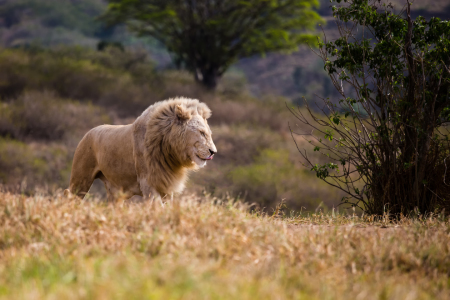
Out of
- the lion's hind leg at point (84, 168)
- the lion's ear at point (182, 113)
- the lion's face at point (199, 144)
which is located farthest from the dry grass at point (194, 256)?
the lion's hind leg at point (84, 168)

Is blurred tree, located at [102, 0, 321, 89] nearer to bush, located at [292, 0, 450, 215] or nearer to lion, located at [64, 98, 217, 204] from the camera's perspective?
bush, located at [292, 0, 450, 215]

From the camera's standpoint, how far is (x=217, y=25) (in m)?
28.2

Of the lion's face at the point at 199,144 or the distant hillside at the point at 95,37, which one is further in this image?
the distant hillside at the point at 95,37

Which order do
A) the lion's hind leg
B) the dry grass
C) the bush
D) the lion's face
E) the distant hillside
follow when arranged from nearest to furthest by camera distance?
1. the dry grass
2. the lion's face
3. the bush
4. the lion's hind leg
5. the distant hillside

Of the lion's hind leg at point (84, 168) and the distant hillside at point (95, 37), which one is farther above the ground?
the lion's hind leg at point (84, 168)

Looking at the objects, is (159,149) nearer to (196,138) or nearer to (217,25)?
(196,138)

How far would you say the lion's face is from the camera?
611 cm

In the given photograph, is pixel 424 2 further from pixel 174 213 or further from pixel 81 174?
pixel 174 213

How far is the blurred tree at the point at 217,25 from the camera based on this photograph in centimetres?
2794

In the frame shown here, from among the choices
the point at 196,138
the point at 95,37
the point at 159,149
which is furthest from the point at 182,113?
the point at 95,37

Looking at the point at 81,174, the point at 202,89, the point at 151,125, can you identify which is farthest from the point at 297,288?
the point at 202,89

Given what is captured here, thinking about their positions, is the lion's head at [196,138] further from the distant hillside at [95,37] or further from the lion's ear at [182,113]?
the distant hillside at [95,37]

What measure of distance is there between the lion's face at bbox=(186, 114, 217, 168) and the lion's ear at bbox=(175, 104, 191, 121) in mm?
93

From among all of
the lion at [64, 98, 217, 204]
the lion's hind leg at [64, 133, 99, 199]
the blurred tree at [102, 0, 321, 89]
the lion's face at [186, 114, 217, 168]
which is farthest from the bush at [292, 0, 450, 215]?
the blurred tree at [102, 0, 321, 89]
